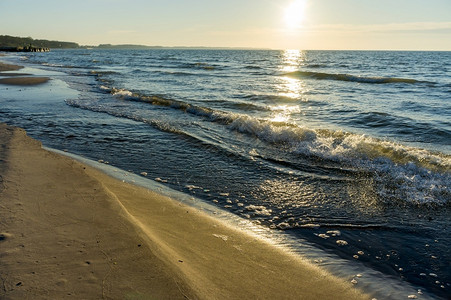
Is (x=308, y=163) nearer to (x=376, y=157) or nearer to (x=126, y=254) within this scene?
(x=376, y=157)

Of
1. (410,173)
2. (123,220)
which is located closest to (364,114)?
(410,173)

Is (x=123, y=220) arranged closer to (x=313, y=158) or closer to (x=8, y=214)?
(x=8, y=214)

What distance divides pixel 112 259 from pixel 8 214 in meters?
1.76

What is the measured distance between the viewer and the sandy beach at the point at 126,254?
9.91 ft

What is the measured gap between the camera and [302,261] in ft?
13.8

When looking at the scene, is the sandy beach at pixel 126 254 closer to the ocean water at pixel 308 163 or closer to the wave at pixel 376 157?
the ocean water at pixel 308 163

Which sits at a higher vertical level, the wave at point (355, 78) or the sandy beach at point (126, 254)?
the wave at point (355, 78)

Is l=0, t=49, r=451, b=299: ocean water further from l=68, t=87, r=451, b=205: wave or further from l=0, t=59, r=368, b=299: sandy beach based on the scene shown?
l=0, t=59, r=368, b=299: sandy beach

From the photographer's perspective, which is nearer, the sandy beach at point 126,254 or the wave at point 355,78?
the sandy beach at point 126,254

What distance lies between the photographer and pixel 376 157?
848 cm

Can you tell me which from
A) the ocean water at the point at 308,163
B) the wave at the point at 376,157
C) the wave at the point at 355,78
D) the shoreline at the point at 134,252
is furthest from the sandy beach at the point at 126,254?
the wave at the point at 355,78

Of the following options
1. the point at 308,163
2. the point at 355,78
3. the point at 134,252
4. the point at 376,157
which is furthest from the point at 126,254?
the point at 355,78

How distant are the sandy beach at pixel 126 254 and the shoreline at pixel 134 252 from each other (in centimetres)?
1

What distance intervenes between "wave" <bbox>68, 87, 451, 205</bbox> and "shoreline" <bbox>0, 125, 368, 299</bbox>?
131 inches
